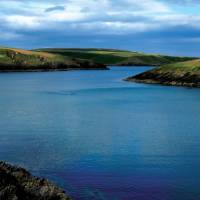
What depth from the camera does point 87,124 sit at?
59.4 metres

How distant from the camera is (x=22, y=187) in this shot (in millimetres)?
21172

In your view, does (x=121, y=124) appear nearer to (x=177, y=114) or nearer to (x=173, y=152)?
(x=177, y=114)

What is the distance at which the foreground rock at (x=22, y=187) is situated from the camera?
1988 cm

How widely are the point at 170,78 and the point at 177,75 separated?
220 cm

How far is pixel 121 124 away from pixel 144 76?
98135mm

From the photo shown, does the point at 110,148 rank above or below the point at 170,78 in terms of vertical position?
below

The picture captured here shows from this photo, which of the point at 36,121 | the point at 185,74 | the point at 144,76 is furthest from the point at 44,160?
the point at 144,76

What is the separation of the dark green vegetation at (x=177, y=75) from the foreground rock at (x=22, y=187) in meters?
105

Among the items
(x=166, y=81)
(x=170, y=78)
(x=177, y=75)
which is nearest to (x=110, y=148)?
(x=177, y=75)

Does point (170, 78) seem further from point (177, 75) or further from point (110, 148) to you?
point (110, 148)

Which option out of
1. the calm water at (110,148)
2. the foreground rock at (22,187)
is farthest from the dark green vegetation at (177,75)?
the foreground rock at (22,187)

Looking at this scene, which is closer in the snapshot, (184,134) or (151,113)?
(184,134)

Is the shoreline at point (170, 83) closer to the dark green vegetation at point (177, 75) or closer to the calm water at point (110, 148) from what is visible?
the dark green vegetation at point (177, 75)

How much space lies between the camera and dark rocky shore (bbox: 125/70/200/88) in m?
128
